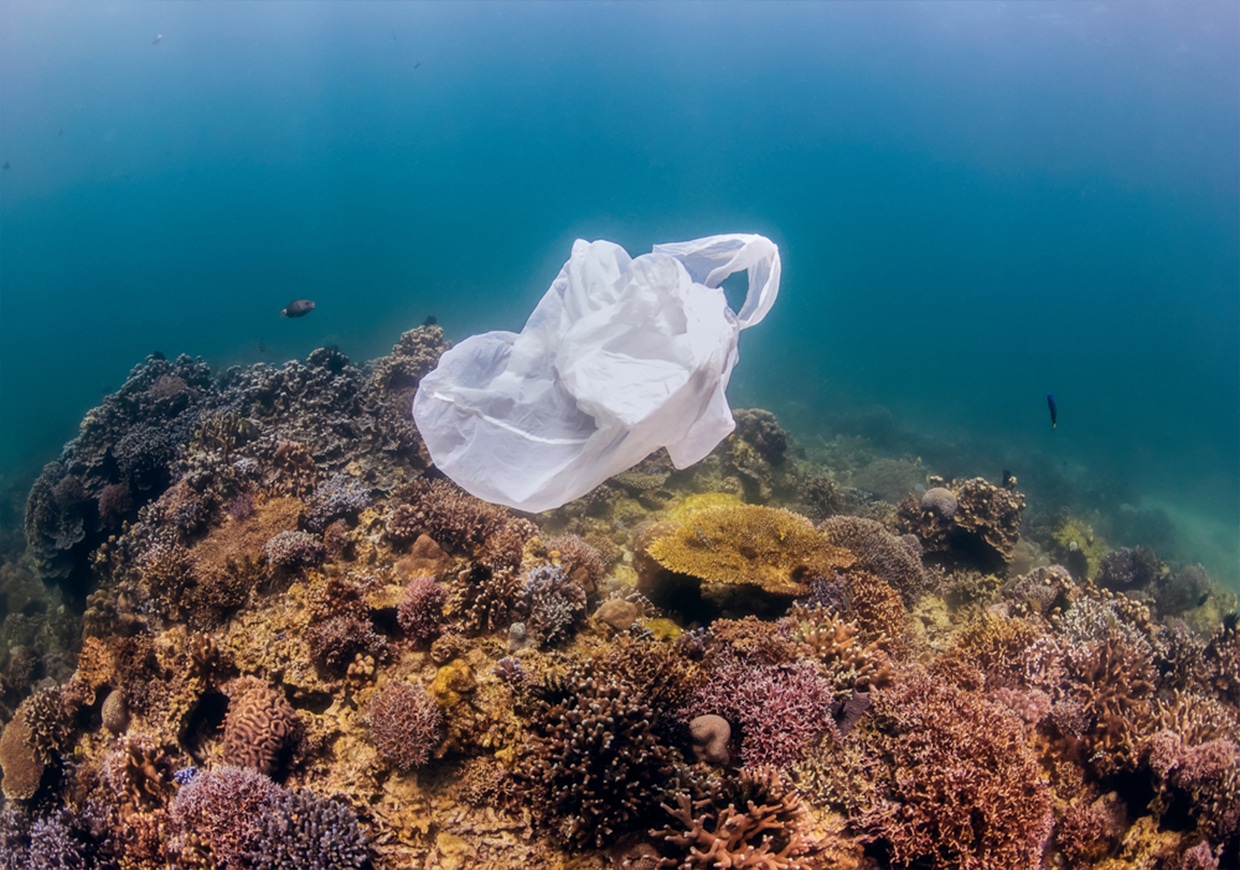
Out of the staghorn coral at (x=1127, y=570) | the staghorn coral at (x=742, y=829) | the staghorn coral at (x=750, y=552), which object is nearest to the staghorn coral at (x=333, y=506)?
the staghorn coral at (x=750, y=552)

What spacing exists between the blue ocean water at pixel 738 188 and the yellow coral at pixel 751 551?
24.5 meters

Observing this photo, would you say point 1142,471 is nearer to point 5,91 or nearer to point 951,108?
point 951,108

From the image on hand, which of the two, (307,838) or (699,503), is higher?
(307,838)

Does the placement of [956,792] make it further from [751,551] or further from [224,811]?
[224,811]

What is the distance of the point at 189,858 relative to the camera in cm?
343

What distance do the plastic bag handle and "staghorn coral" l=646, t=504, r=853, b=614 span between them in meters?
2.11

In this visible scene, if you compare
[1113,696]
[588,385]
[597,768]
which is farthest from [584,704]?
[1113,696]

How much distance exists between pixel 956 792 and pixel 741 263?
4020 mm

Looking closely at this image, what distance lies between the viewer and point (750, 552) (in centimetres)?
554

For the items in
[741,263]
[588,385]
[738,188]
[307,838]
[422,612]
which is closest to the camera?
[307,838]

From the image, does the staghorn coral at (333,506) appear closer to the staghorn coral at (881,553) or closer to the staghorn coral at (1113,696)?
the staghorn coral at (881,553)

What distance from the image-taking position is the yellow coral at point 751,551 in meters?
5.21

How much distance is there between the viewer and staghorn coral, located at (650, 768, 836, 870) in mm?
2842

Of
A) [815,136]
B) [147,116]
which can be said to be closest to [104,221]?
[147,116]
